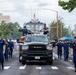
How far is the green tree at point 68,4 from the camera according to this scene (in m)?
37.4

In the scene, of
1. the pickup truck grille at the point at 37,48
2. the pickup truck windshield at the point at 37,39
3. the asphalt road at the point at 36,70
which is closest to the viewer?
the asphalt road at the point at 36,70

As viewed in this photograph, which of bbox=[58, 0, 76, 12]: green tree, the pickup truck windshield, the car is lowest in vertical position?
the car

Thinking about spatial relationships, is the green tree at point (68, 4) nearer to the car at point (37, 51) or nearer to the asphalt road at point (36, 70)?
the car at point (37, 51)

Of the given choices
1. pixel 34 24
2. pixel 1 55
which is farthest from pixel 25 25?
pixel 1 55

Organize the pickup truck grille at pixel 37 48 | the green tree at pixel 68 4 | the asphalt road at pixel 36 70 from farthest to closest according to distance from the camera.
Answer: the green tree at pixel 68 4 → the pickup truck grille at pixel 37 48 → the asphalt road at pixel 36 70

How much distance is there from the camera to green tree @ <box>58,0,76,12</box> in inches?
1473

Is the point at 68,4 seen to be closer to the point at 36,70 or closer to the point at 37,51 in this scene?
the point at 37,51

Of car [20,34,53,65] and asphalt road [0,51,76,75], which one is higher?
car [20,34,53,65]

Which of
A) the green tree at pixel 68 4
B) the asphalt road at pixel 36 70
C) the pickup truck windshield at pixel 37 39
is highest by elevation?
the green tree at pixel 68 4

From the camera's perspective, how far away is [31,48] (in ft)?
83.3

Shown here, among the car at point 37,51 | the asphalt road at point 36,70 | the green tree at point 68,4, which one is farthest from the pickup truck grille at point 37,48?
the green tree at point 68,4

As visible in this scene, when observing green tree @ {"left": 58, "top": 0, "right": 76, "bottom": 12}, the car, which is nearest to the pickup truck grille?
the car

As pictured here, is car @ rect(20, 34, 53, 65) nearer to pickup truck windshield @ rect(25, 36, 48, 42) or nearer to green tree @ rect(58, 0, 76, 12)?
pickup truck windshield @ rect(25, 36, 48, 42)

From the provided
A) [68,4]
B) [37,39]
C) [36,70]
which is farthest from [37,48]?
[68,4]
